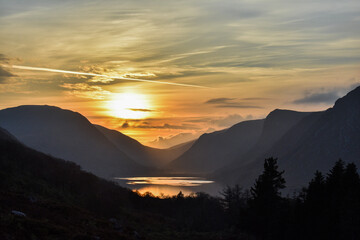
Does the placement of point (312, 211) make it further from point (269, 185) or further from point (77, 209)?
point (77, 209)

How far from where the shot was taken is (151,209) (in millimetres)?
82125

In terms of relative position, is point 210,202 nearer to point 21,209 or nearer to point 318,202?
point 318,202

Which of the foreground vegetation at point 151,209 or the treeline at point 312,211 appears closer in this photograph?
the foreground vegetation at point 151,209

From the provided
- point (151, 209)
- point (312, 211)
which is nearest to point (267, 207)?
point (312, 211)

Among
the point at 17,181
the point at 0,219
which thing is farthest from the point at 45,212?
the point at 17,181

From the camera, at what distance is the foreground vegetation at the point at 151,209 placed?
30953 mm

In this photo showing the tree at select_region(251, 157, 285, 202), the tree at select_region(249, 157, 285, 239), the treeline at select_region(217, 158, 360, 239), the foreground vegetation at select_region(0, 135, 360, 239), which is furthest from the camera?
the tree at select_region(251, 157, 285, 202)

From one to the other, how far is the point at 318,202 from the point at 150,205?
4340cm

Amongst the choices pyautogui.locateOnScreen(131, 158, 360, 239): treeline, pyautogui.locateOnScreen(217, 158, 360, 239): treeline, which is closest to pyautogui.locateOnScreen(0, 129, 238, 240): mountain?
pyautogui.locateOnScreen(131, 158, 360, 239): treeline

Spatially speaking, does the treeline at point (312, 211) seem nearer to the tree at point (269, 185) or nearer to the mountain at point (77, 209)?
the tree at point (269, 185)

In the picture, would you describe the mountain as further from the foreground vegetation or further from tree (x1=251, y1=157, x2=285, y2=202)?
tree (x1=251, y1=157, x2=285, y2=202)

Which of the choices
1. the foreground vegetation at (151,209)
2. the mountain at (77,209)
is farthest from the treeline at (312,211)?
the mountain at (77,209)

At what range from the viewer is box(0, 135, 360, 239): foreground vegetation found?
30953mm

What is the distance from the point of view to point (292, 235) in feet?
153
